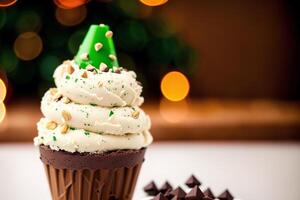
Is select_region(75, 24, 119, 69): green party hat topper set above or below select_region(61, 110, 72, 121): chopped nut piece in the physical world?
above

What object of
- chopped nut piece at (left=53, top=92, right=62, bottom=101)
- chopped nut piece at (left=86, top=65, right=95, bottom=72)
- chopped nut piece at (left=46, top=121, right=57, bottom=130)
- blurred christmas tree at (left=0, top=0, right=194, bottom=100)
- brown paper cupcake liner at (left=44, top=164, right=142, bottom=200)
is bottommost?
brown paper cupcake liner at (left=44, top=164, right=142, bottom=200)

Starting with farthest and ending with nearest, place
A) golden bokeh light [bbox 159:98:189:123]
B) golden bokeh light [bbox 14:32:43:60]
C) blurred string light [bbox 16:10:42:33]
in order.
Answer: golden bokeh light [bbox 159:98:189:123] → golden bokeh light [bbox 14:32:43:60] → blurred string light [bbox 16:10:42:33]

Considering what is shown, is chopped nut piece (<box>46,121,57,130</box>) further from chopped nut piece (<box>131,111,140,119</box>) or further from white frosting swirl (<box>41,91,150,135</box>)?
chopped nut piece (<box>131,111,140,119</box>)

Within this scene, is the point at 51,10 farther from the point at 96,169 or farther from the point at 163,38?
the point at 96,169

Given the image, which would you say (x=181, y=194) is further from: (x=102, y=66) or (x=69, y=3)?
(x=69, y=3)

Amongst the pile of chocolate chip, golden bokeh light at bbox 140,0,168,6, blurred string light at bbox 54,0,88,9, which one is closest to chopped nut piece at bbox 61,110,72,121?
the pile of chocolate chip

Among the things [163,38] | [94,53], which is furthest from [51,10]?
[94,53]

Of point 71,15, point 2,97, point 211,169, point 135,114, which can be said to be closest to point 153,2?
point 71,15
